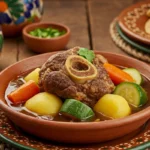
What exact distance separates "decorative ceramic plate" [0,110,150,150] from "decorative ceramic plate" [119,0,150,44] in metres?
0.87

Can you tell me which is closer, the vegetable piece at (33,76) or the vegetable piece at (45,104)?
the vegetable piece at (45,104)

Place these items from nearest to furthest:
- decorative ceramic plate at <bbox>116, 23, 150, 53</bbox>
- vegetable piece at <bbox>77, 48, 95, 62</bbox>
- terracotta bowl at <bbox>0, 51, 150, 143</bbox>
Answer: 1. terracotta bowl at <bbox>0, 51, 150, 143</bbox>
2. vegetable piece at <bbox>77, 48, 95, 62</bbox>
3. decorative ceramic plate at <bbox>116, 23, 150, 53</bbox>

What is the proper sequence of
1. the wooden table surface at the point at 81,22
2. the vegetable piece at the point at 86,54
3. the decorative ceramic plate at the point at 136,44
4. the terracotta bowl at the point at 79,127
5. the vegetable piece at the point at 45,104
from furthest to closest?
the wooden table surface at the point at 81,22
the decorative ceramic plate at the point at 136,44
the vegetable piece at the point at 86,54
the vegetable piece at the point at 45,104
the terracotta bowl at the point at 79,127

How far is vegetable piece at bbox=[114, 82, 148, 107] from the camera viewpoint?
1.78 metres

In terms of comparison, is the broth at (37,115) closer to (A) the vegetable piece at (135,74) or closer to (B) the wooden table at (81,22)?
(A) the vegetable piece at (135,74)

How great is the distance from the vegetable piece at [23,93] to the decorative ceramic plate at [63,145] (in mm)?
97

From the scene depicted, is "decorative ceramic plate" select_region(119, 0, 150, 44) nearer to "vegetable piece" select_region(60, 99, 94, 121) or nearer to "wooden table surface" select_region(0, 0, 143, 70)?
"wooden table surface" select_region(0, 0, 143, 70)

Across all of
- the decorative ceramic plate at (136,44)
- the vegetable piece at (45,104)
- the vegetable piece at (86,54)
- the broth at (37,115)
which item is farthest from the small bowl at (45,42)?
the vegetable piece at (45,104)

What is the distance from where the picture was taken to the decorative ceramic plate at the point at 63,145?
5.41 ft

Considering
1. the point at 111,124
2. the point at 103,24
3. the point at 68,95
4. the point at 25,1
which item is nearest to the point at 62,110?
the point at 68,95

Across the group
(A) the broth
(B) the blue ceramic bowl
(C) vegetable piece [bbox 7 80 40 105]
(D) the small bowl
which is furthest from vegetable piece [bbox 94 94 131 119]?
(B) the blue ceramic bowl

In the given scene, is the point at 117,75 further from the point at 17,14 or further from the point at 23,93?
the point at 17,14

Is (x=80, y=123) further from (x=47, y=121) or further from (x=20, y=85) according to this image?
(x=20, y=85)

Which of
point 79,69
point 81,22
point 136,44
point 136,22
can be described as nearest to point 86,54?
point 79,69
